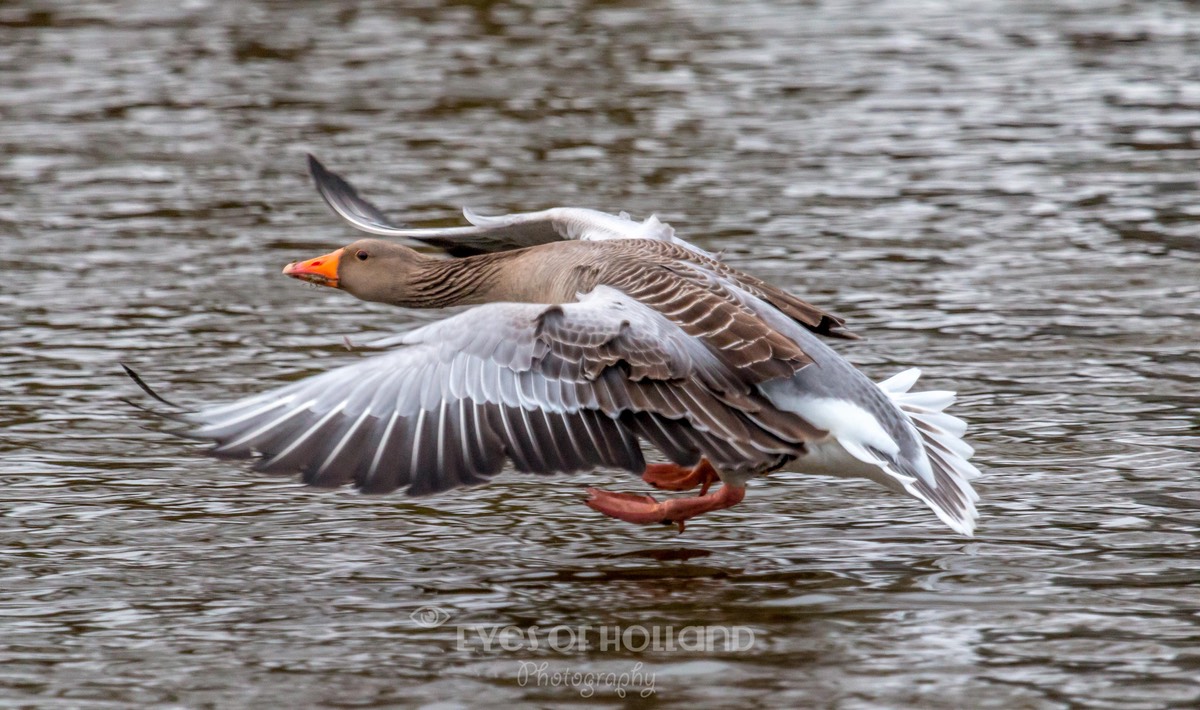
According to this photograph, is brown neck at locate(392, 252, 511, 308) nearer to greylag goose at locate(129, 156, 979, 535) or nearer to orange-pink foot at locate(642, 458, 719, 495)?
greylag goose at locate(129, 156, 979, 535)

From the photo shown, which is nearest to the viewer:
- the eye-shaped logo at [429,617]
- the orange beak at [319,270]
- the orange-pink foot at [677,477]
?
the eye-shaped logo at [429,617]

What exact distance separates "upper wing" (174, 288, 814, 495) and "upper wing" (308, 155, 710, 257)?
5.57 feet

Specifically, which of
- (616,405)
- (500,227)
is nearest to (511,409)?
(616,405)

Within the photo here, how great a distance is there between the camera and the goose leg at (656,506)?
22.7 feet

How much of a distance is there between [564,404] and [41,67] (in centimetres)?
1417

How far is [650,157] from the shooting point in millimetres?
14758

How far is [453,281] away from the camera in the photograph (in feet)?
26.5

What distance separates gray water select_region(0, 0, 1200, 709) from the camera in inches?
233

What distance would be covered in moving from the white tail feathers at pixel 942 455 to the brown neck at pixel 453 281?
1.90m

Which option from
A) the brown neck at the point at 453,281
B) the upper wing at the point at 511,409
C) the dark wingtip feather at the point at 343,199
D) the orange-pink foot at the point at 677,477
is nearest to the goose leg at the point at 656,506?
the upper wing at the point at 511,409

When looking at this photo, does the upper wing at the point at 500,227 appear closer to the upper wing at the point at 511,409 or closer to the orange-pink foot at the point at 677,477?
the orange-pink foot at the point at 677,477

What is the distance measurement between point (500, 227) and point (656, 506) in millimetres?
2095

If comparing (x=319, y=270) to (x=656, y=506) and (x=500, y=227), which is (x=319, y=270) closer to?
(x=500, y=227)

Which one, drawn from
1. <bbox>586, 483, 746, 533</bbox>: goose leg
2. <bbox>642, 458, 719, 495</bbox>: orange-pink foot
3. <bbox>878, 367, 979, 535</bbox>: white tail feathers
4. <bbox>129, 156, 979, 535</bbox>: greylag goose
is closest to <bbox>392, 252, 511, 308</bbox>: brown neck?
<bbox>129, 156, 979, 535</bbox>: greylag goose
